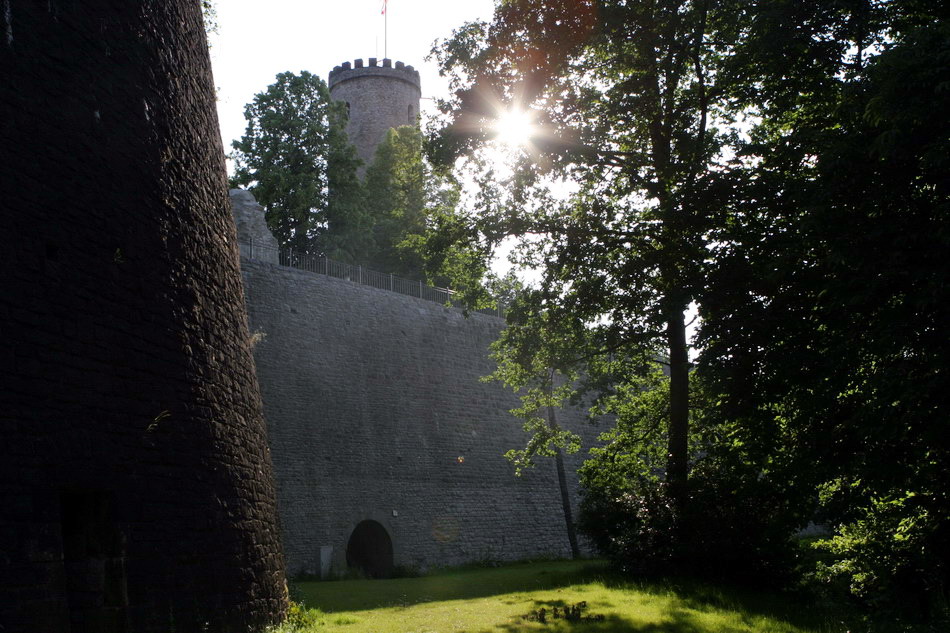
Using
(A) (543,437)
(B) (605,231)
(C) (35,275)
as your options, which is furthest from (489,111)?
(C) (35,275)

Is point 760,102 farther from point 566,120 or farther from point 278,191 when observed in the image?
point 278,191

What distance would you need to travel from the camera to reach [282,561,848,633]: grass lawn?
9.59 m

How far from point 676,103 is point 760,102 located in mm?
2050

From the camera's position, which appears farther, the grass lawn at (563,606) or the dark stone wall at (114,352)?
the grass lawn at (563,606)

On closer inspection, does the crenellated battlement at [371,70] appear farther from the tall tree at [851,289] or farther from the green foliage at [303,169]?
the tall tree at [851,289]

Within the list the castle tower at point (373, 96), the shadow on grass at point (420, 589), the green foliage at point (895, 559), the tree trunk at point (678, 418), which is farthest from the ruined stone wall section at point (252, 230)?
the castle tower at point (373, 96)

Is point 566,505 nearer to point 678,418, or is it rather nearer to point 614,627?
point 678,418

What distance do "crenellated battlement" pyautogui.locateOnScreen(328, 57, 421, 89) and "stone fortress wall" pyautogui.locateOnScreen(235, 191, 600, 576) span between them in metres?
24.9

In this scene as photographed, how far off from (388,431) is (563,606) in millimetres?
12062

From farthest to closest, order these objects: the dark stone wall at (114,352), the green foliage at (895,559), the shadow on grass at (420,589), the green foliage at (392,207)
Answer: the green foliage at (392,207)
the shadow on grass at (420,589)
the green foliage at (895,559)
the dark stone wall at (114,352)

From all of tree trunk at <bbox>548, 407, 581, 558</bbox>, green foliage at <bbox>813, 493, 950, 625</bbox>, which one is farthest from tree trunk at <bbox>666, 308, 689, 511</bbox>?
tree trunk at <bbox>548, 407, 581, 558</bbox>

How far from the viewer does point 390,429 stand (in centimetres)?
2289

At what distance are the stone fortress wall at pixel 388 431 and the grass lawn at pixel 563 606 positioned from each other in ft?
16.7

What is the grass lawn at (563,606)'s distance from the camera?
31.4ft
